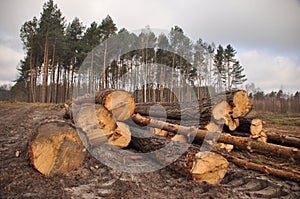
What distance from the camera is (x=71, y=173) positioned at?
3.56 m

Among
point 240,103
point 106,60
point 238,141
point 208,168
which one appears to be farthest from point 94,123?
point 106,60

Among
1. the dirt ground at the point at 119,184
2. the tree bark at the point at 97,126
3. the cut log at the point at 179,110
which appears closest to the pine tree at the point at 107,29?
the cut log at the point at 179,110

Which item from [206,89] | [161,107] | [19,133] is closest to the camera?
[19,133]

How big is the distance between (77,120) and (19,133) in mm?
2523

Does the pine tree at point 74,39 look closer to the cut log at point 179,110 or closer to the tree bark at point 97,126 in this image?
the cut log at point 179,110

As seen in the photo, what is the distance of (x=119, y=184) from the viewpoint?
3443mm

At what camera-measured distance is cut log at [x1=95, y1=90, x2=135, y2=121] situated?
15.1ft

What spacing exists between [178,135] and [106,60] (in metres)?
16.8

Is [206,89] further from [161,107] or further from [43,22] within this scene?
[161,107]

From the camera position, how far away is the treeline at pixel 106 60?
21109mm

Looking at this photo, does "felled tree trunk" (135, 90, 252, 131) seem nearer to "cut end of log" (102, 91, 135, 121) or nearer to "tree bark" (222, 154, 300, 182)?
"tree bark" (222, 154, 300, 182)

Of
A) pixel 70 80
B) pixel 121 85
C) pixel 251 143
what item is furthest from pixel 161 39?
pixel 251 143

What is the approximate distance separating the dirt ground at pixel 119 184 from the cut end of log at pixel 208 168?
4.9 inches

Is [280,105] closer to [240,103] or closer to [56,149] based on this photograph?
[240,103]
